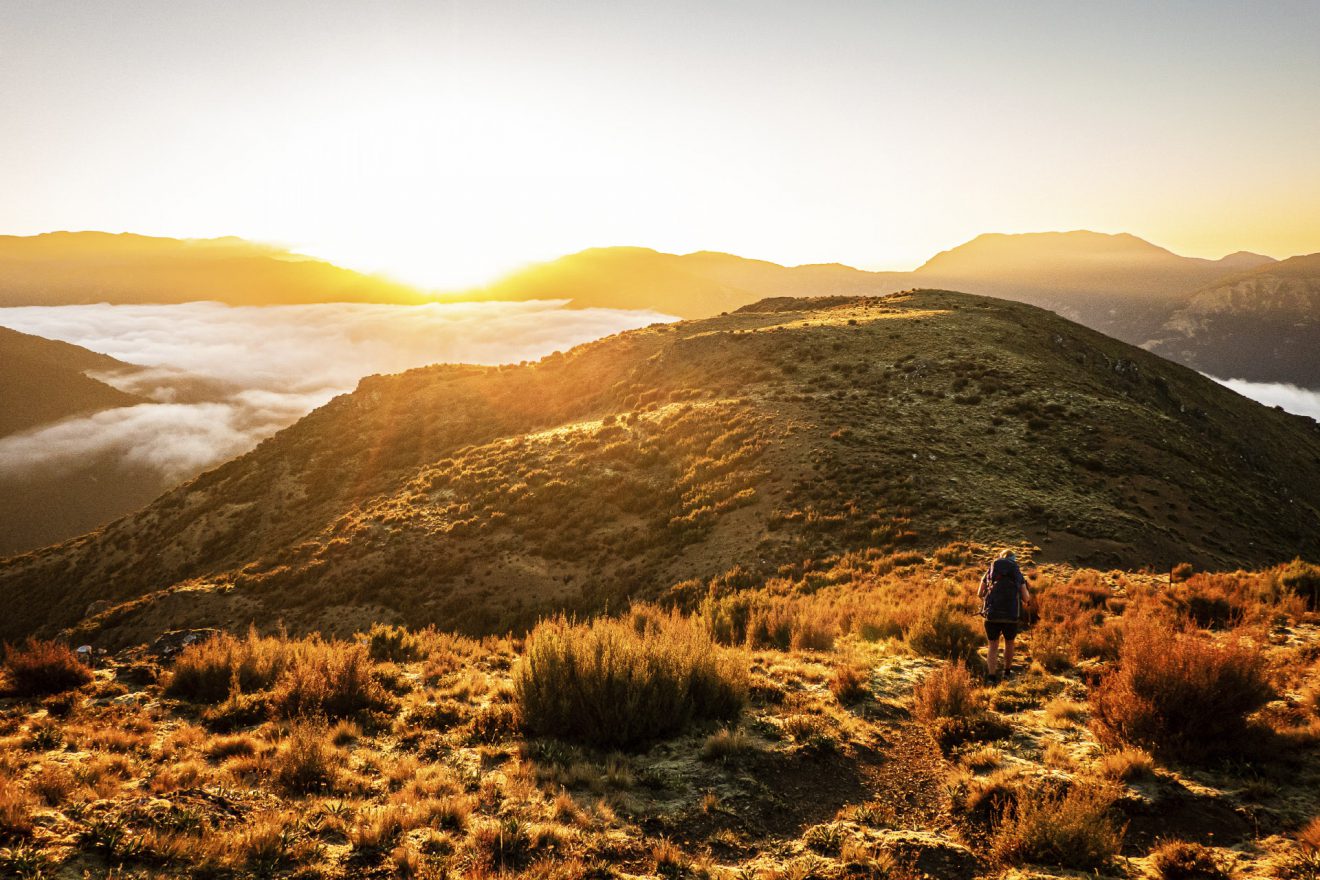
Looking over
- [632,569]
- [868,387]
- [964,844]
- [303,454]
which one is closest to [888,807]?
[964,844]

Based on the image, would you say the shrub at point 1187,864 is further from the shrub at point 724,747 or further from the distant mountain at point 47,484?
the distant mountain at point 47,484

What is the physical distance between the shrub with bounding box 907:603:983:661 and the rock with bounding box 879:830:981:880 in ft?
17.3

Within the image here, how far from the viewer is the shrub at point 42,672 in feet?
29.7

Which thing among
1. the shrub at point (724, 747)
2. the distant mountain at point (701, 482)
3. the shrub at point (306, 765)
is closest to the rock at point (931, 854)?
the shrub at point (724, 747)

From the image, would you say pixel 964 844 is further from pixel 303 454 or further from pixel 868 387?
pixel 303 454

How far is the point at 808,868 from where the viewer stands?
5109 millimetres

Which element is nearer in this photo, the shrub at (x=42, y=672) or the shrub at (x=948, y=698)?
the shrub at (x=948, y=698)

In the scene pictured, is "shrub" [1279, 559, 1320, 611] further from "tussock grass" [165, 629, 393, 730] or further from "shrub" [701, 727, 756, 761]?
"tussock grass" [165, 629, 393, 730]

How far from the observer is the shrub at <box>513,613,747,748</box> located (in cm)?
759

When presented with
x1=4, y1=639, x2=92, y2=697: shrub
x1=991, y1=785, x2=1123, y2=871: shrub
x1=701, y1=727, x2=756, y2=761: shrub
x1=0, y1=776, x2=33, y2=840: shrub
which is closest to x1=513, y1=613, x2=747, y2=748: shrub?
x1=701, y1=727, x2=756, y2=761: shrub

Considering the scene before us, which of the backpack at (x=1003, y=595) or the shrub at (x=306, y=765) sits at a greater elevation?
the backpack at (x=1003, y=595)

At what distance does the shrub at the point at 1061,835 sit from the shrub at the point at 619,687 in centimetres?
349

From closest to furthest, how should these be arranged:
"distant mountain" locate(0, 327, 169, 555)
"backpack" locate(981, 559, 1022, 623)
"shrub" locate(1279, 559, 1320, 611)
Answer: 1. "backpack" locate(981, 559, 1022, 623)
2. "shrub" locate(1279, 559, 1320, 611)
3. "distant mountain" locate(0, 327, 169, 555)

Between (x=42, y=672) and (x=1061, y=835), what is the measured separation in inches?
519
